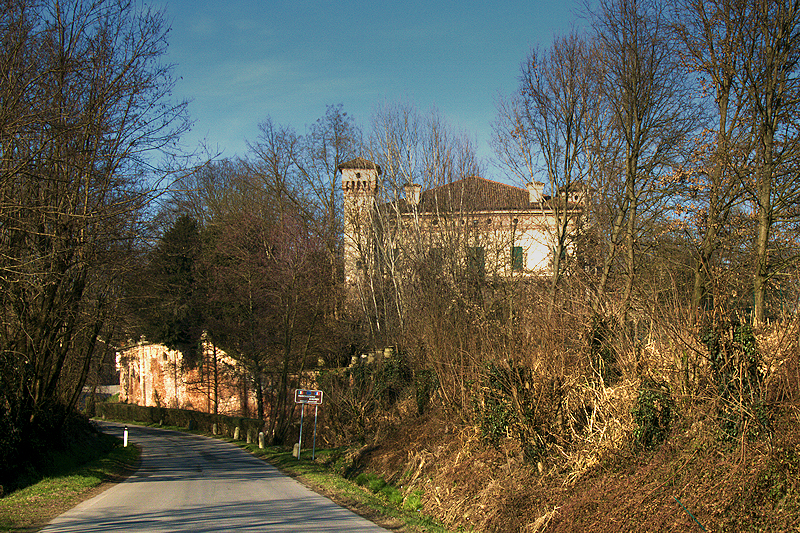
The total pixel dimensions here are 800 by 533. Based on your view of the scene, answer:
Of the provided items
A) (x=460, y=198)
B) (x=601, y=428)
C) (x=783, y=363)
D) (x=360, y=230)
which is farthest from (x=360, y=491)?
(x=360, y=230)

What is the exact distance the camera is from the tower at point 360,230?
33.8 m

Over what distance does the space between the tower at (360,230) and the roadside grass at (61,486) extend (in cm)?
1530

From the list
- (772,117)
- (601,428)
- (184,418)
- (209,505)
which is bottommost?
(184,418)

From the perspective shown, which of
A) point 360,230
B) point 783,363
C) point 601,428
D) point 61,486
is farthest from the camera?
point 360,230

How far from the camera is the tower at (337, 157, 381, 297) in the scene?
111ft

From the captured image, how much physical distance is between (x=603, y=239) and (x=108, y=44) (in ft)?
48.6

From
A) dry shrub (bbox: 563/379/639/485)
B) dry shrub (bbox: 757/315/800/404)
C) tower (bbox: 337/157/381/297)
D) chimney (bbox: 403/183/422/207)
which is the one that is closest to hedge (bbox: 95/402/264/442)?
tower (bbox: 337/157/381/297)

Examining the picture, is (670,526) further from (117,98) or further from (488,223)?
(488,223)

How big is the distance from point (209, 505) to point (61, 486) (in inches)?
192

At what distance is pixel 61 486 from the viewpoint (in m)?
14.6

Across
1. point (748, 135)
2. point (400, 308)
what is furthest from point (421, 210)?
point (748, 135)

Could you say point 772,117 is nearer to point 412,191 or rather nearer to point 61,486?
point 61,486

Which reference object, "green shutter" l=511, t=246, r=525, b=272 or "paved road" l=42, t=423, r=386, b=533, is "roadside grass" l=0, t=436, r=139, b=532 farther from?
"green shutter" l=511, t=246, r=525, b=272

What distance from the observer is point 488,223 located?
29938 mm
